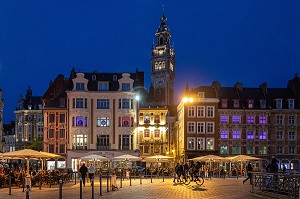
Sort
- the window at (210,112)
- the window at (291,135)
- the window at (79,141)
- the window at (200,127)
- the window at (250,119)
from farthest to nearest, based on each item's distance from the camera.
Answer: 1. the window at (291,135)
2. the window at (250,119)
3. the window at (210,112)
4. the window at (200,127)
5. the window at (79,141)

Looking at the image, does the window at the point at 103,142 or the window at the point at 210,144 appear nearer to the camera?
the window at the point at 103,142

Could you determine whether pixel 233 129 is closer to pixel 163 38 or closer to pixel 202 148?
pixel 202 148

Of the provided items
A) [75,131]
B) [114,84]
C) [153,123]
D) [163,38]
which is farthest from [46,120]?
[163,38]

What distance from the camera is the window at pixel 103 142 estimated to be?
7169 centimetres

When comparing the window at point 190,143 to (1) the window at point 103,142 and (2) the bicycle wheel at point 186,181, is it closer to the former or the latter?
(1) the window at point 103,142

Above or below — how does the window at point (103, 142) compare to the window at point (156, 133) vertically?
below

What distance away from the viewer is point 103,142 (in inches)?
2835

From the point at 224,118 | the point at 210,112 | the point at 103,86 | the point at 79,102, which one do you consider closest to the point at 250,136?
the point at 224,118

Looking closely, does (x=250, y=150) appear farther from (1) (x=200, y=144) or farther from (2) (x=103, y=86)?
(2) (x=103, y=86)

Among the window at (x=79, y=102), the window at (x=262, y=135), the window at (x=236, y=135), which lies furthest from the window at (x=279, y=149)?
the window at (x=79, y=102)

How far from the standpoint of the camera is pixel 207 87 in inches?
3105

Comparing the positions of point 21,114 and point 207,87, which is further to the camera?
point 21,114

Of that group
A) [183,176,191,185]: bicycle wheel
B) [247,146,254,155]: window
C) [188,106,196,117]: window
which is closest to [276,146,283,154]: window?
[247,146,254,155]: window

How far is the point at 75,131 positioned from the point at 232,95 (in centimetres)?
2380
